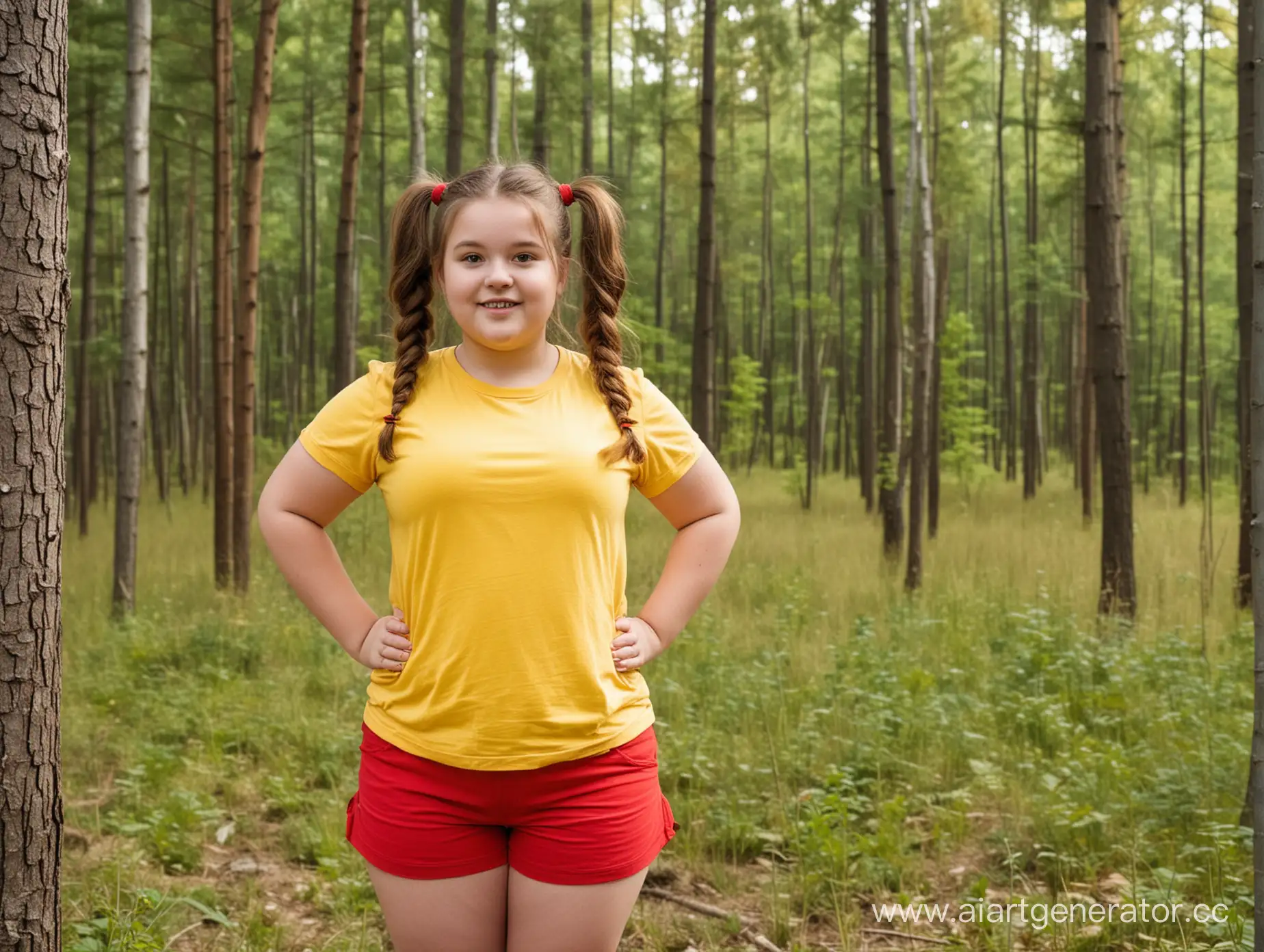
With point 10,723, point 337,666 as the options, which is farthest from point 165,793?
point 10,723

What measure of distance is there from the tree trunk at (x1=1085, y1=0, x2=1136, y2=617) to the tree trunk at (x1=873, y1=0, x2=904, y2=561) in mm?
2779

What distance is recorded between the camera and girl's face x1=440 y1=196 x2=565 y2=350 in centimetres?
205

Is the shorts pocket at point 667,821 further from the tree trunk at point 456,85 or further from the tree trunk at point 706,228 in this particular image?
Answer: the tree trunk at point 456,85

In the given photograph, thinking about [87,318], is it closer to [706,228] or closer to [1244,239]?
[706,228]

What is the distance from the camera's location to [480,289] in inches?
81.1

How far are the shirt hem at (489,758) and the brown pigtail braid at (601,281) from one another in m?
0.62

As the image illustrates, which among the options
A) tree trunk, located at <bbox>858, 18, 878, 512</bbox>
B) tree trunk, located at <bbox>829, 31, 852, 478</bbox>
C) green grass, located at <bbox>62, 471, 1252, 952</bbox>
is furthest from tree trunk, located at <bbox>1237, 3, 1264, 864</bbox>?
tree trunk, located at <bbox>829, 31, 852, 478</bbox>

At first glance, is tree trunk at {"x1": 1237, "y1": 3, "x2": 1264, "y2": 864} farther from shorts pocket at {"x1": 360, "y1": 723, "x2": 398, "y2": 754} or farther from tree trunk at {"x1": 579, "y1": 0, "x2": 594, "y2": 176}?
tree trunk at {"x1": 579, "y1": 0, "x2": 594, "y2": 176}

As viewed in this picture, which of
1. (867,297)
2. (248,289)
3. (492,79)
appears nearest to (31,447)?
(248,289)

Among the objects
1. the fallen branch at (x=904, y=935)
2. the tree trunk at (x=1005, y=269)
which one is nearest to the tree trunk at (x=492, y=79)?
the tree trunk at (x=1005, y=269)

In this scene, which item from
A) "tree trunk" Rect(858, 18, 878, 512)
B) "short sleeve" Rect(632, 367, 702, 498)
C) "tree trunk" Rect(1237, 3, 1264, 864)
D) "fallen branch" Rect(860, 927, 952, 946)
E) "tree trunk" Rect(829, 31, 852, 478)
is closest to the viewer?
"short sleeve" Rect(632, 367, 702, 498)

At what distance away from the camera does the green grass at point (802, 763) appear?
12.8 feet

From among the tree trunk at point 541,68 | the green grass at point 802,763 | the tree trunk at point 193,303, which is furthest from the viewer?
the tree trunk at point 193,303

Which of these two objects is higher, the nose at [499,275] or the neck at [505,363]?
the nose at [499,275]
